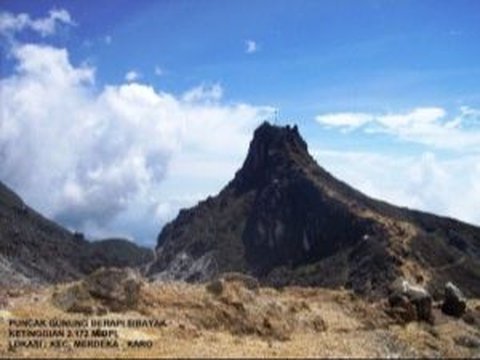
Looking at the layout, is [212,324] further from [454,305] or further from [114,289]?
[454,305]

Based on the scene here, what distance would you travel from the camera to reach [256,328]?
4894 cm

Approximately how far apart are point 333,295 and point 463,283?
476 feet

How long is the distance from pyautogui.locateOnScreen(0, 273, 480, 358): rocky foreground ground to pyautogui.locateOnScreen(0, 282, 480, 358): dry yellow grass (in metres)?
0.06

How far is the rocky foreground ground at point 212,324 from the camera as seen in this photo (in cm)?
4031

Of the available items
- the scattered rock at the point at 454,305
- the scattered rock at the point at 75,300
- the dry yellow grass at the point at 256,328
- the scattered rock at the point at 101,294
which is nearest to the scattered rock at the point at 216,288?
the dry yellow grass at the point at 256,328

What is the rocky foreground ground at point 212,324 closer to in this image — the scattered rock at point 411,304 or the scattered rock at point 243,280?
the scattered rock at point 243,280

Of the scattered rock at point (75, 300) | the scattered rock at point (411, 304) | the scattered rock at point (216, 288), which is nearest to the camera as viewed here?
the scattered rock at point (75, 300)

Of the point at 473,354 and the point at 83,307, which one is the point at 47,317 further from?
the point at 473,354

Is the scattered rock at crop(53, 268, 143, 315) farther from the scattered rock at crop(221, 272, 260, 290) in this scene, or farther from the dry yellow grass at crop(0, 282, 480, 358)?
the scattered rock at crop(221, 272, 260, 290)

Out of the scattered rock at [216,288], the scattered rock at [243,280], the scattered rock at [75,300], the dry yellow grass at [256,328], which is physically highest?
the scattered rock at [243,280]

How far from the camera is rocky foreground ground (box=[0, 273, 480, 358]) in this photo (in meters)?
40.3

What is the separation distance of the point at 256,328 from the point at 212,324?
2.55m

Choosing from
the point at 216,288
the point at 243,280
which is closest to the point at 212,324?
the point at 216,288

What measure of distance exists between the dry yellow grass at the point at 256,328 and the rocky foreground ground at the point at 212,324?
0.06 metres
